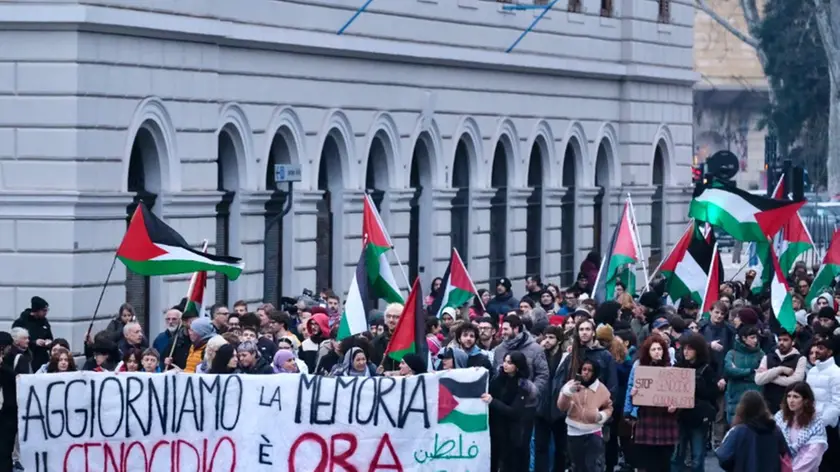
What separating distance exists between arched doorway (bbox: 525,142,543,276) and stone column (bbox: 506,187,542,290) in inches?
12.8

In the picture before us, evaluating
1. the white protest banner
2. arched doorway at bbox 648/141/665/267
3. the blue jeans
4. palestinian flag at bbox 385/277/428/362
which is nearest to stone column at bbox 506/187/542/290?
arched doorway at bbox 648/141/665/267

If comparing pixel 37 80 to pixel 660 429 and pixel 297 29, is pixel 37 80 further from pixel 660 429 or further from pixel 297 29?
pixel 660 429

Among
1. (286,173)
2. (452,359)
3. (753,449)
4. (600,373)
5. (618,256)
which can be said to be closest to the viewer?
(753,449)

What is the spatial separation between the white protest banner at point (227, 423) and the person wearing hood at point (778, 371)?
12.5 feet

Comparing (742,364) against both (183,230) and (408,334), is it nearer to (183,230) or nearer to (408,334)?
(408,334)

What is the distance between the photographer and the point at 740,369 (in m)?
21.3

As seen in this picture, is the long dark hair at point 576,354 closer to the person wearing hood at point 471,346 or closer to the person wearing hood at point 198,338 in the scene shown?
the person wearing hood at point 471,346

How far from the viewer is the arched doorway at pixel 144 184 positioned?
2584cm

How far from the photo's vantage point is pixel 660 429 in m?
19.4

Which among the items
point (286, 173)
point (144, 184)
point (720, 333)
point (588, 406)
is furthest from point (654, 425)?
point (286, 173)

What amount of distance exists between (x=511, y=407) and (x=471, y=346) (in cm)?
96

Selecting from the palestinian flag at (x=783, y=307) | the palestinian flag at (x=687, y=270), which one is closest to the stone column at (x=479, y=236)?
the palestinian flag at (x=687, y=270)

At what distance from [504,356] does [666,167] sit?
81.2 ft

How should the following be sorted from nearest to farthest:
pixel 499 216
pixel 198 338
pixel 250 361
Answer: pixel 250 361, pixel 198 338, pixel 499 216
